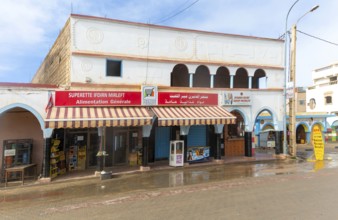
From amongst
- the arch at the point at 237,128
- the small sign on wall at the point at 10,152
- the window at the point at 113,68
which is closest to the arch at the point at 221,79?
the arch at the point at 237,128

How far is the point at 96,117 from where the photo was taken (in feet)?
41.0

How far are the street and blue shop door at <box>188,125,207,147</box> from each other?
13.8 feet

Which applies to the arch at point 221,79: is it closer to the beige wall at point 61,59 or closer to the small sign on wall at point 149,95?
the small sign on wall at point 149,95

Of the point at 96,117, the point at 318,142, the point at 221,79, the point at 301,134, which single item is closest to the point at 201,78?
the point at 221,79

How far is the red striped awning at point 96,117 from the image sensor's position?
1184 cm

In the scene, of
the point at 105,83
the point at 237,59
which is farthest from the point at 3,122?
the point at 237,59

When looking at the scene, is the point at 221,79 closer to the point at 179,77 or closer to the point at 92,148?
the point at 179,77

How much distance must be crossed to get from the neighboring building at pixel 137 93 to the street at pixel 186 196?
7.04 ft

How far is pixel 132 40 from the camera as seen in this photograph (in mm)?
14930

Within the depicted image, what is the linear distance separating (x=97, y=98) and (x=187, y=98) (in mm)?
5309

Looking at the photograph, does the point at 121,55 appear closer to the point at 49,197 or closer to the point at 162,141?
the point at 162,141

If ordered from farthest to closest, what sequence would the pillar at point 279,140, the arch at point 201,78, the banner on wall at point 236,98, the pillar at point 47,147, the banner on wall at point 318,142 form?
the arch at point 201,78 < the pillar at point 279,140 < the banner on wall at point 318,142 < the banner on wall at point 236,98 < the pillar at point 47,147

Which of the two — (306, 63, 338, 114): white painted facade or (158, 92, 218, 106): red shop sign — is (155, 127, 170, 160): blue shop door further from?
(306, 63, 338, 114): white painted facade

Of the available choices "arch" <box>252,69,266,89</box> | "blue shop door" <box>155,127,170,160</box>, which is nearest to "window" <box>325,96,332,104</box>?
"arch" <box>252,69,266,89</box>
